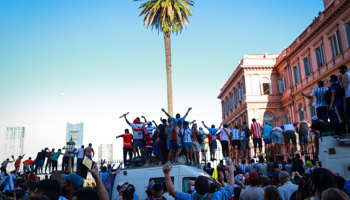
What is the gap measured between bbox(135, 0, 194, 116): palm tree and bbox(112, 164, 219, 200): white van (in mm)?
12205

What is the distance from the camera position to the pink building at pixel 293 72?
75.7 feet

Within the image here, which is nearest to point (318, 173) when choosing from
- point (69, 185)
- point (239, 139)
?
point (69, 185)

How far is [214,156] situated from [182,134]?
16.3 feet

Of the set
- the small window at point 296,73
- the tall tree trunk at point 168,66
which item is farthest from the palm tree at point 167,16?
the small window at point 296,73

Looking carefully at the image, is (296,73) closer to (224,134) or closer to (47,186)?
(224,134)

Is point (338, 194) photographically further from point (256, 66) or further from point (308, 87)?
point (256, 66)

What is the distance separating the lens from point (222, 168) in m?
8.70

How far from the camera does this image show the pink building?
75.7ft

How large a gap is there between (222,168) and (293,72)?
85.1 ft

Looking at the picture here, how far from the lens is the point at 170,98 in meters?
19.1

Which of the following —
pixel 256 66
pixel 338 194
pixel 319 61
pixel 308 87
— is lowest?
pixel 338 194

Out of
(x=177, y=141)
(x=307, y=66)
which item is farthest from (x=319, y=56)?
(x=177, y=141)

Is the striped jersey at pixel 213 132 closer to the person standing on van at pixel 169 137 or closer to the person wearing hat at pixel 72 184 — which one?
the person standing on van at pixel 169 137

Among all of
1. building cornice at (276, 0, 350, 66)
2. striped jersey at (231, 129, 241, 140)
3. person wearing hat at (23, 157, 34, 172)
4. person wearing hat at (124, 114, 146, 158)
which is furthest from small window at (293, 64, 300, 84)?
person wearing hat at (23, 157, 34, 172)
